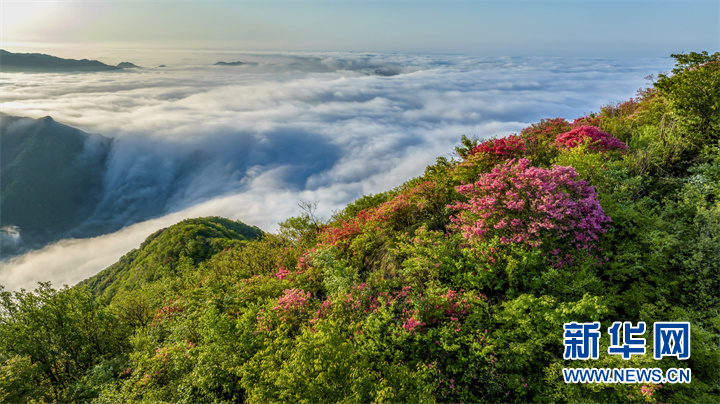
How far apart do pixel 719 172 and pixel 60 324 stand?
3775 centimetres

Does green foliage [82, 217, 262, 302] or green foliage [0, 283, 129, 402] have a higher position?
green foliage [0, 283, 129, 402]

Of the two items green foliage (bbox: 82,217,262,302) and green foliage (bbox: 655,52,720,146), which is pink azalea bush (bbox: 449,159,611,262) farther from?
green foliage (bbox: 82,217,262,302)

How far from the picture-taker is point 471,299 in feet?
39.3

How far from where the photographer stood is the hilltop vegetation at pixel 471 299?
10.3 m

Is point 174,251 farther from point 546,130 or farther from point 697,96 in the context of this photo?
point 697,96

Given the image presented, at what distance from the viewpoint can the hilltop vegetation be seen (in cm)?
1032

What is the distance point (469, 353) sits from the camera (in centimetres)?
1128

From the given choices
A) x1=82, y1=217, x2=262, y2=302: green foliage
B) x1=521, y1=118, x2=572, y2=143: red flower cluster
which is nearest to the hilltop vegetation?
x1=521, y1=118, x2=572, y2=143: red flower cluster

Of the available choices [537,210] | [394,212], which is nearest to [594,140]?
[537,210]

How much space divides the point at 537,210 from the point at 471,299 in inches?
191

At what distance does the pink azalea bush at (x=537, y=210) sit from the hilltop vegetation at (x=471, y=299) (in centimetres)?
8

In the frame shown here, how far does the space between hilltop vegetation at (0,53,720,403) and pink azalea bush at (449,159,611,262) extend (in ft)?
0.26

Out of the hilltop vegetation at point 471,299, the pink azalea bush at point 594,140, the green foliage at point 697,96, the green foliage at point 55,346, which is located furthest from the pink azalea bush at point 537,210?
the green foliage at point 55,346

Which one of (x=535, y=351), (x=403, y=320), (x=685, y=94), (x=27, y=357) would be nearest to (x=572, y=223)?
(x=535, y=351)
